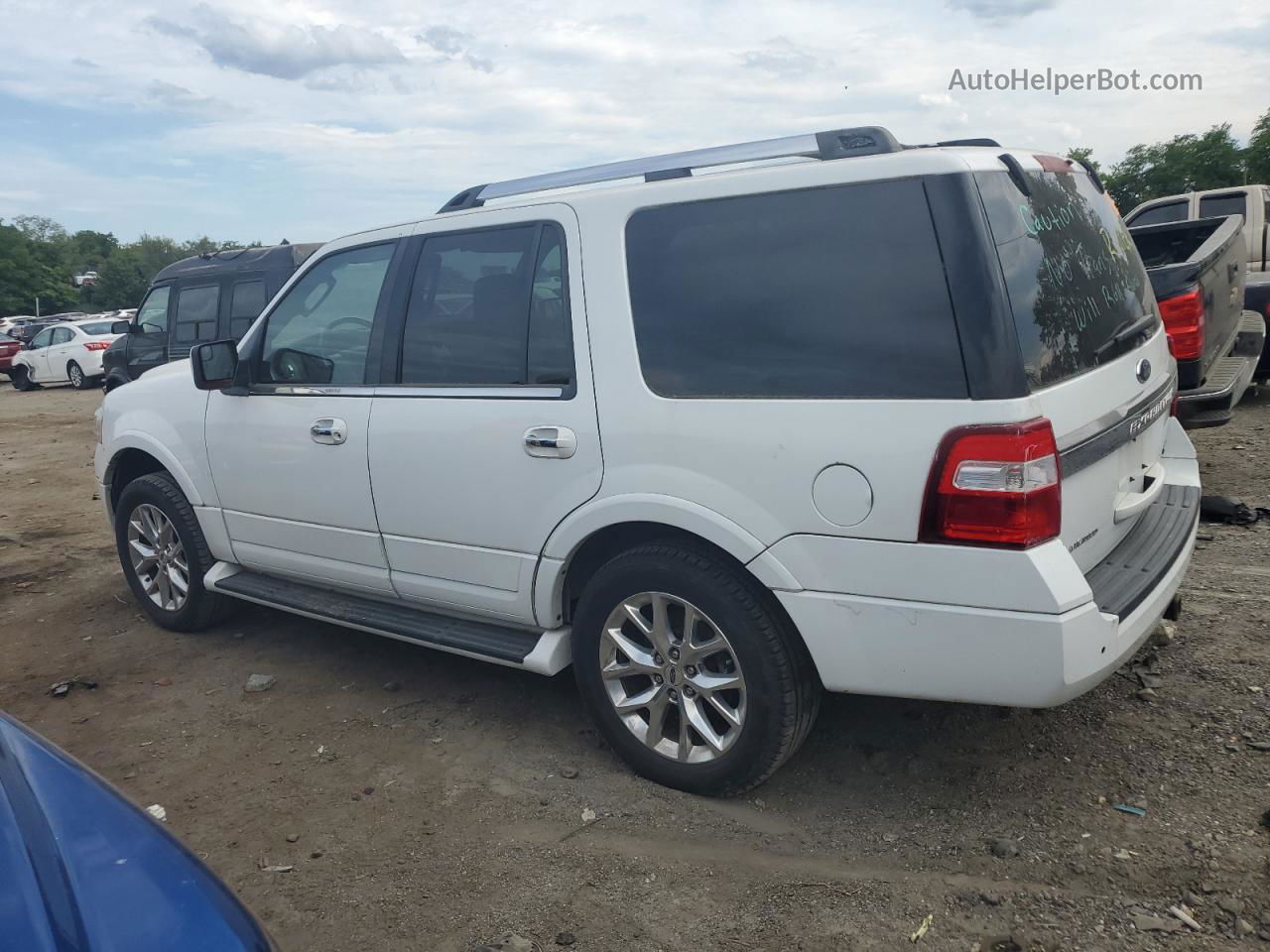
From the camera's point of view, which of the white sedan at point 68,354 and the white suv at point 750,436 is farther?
the white sedan at point 68,354

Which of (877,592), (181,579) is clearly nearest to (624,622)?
(877,592)

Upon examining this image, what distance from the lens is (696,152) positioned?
3.46 m

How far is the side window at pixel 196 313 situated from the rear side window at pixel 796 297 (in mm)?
9703

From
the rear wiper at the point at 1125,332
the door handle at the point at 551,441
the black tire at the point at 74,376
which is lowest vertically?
the black tire at the point at 74,376

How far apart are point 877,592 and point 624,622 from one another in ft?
3.00

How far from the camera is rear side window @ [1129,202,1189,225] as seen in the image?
514 inches

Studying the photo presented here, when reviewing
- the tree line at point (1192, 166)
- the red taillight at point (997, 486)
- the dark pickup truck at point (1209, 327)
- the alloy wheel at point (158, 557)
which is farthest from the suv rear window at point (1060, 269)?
the tree line at point (1192, 166)

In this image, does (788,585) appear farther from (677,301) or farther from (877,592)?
(677,301)

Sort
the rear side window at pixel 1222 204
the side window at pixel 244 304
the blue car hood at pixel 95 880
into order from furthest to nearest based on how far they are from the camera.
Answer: the rear side window at pixel 1222 204 < the side window at pixel 244 304 < the blue car hood at pixel 95 880

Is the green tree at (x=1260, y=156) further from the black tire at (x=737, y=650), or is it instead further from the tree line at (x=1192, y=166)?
the black tire at (x=737, y=650)

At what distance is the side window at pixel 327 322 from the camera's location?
4043 mm

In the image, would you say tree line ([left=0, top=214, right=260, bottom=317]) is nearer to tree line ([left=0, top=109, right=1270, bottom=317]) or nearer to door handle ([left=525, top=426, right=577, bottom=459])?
tree line ([left=0, top=109, right=1270, bottom=317])

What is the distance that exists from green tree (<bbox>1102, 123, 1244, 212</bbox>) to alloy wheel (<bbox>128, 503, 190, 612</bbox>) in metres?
43.3

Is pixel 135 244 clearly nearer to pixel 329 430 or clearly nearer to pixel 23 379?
pixel 23 379
